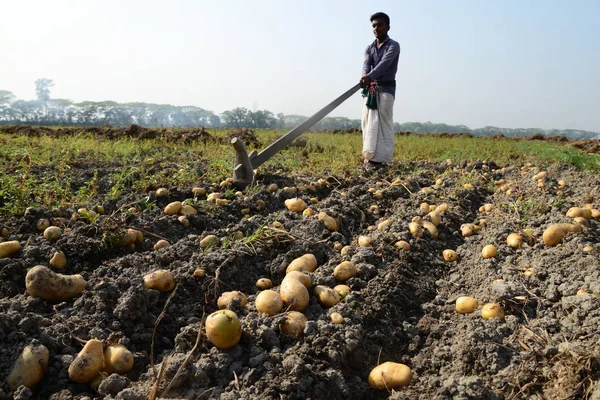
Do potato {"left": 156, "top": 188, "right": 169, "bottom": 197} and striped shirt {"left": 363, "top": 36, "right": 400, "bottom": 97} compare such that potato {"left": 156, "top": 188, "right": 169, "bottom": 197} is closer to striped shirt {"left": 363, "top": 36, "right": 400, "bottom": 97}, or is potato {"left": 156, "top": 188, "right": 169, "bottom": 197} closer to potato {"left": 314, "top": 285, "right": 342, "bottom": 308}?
potato {"left": 314, "top": 285, "right": 342, "bottom": 308}

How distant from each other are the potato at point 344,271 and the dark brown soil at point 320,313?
0.12 ft

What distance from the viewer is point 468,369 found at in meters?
1.53

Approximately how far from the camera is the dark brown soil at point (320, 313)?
1.42m

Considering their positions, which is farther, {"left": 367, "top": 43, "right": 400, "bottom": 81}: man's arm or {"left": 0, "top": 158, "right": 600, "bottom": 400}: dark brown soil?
{"left": 367, "top": 43, "right": 400, "bottom": 81}: man's arm

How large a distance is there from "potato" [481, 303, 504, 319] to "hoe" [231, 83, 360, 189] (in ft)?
7.95

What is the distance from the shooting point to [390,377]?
149 centimetres

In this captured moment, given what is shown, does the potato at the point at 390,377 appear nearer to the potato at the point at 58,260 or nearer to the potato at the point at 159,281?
the potato at the point at 159,281

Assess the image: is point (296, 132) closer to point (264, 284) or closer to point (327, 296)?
point (264, 284)

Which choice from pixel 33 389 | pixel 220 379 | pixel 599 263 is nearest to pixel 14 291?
pixel 33 389

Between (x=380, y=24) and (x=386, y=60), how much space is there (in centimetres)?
51

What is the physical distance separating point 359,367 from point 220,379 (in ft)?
1.73

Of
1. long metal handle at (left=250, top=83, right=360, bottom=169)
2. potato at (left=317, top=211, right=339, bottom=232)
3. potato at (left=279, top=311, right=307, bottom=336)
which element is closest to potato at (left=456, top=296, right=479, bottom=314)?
potato at (left=279, top=311, right=307, bottom=336)

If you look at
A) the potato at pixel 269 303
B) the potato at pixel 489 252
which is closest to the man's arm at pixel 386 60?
the potato at pixel 489 252

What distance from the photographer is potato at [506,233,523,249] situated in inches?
99.1
